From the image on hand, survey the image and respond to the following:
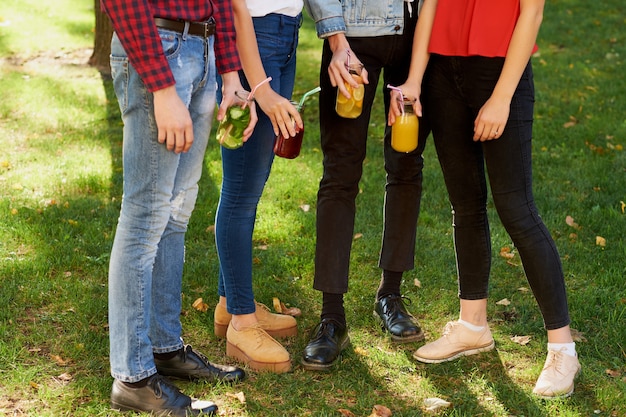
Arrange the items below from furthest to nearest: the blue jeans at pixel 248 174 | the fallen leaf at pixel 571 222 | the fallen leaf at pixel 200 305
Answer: the fallen leaf at pixel 571 222, the fallen leaf at pixel 200 305, the blue jeans at pixel 248 174

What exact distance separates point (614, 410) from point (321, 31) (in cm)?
194

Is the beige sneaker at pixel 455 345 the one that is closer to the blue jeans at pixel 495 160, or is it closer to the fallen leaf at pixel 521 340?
the fallen leaf at pixel 521 340

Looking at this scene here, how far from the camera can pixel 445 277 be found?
14.8 feet

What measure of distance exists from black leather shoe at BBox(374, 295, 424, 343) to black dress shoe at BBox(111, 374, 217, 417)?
110cm

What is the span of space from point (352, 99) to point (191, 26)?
831mm

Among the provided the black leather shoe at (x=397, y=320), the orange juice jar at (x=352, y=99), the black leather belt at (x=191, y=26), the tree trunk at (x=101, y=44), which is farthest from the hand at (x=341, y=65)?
the tree trunk at (x=101, y=44)

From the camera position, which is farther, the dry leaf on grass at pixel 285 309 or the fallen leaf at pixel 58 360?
the dry leaf on grass at pixel 285 309

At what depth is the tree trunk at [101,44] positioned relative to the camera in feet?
27.1

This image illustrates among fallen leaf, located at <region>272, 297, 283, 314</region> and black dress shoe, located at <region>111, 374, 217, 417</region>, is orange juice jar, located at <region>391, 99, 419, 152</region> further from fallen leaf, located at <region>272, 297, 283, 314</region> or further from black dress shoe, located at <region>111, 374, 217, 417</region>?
black dress shoe, located at <region>111, 374, 217, 417</region>

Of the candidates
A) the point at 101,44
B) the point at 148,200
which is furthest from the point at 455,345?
the point at 101,44

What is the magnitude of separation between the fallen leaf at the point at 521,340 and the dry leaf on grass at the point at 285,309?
1.06m

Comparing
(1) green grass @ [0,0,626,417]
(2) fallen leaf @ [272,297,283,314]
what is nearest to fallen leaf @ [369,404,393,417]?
(1) green grass @ [0,0,626,417]

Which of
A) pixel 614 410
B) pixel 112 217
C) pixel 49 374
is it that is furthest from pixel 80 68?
pixel 614 410

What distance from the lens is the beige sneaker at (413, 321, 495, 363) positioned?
362cm
